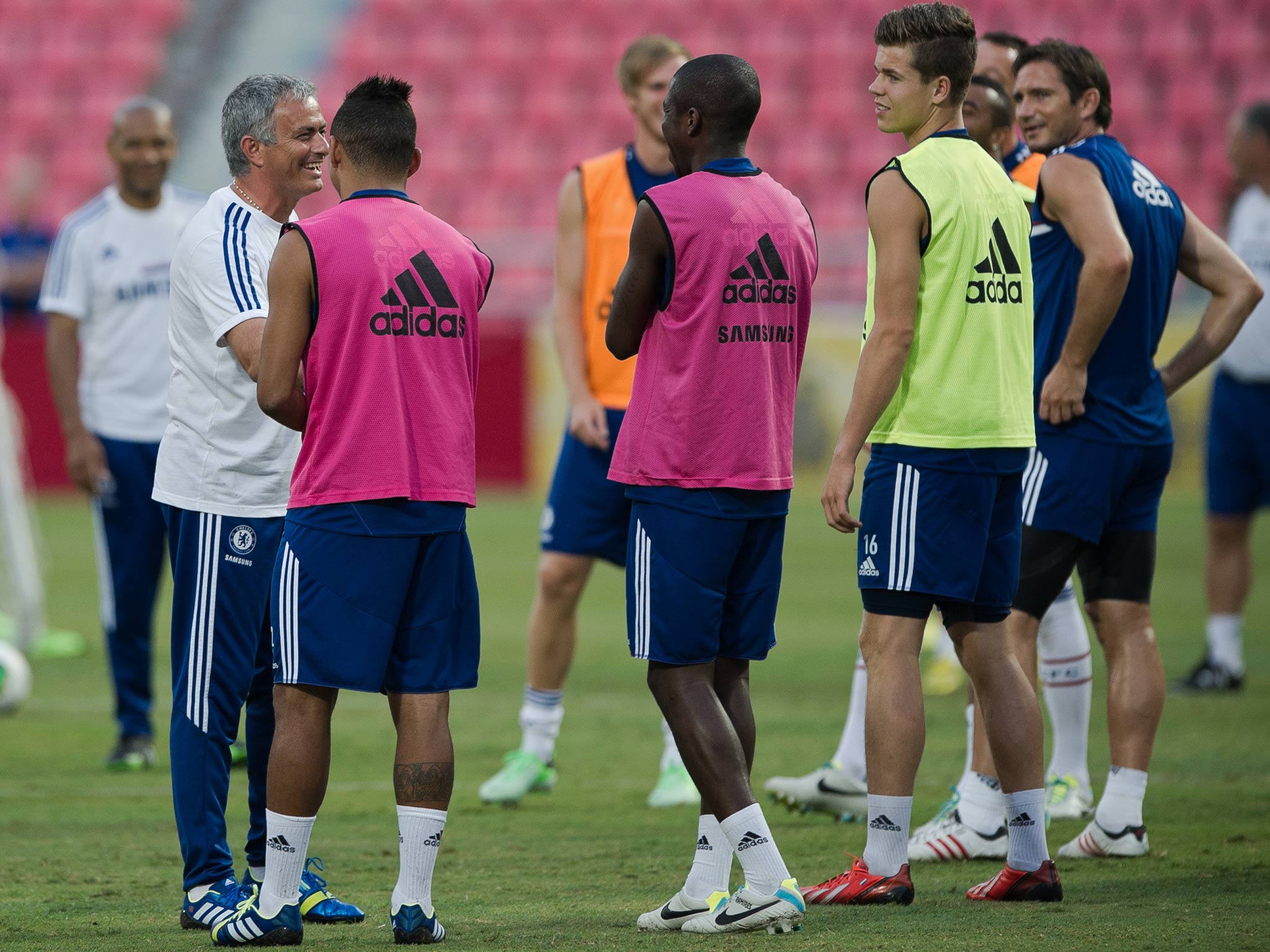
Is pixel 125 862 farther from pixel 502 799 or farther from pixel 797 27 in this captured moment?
pixel 797 27

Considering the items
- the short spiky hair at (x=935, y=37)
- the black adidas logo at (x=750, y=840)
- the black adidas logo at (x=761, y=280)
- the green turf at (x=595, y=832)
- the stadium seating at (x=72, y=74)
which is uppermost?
the stadium seating at (x=72, y=74)

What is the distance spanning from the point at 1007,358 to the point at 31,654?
6.75 m

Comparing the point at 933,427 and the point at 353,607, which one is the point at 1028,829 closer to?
the point at 933,427

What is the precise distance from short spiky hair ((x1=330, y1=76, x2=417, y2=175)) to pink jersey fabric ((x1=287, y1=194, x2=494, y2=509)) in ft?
0.31

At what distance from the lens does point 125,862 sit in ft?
15.9

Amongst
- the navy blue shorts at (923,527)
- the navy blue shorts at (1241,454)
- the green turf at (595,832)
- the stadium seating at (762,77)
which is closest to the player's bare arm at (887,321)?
the navy blue shorts at (923,527)

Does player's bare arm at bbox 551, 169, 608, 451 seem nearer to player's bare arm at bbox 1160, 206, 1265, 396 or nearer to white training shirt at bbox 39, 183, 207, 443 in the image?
white training shirt at bbox 39, 183, 207, 443

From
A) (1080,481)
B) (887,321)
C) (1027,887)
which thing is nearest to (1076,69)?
(1080,481)

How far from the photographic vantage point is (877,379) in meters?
4.08

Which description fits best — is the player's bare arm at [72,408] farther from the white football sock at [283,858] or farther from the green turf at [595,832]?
the white football sock at [283,858]

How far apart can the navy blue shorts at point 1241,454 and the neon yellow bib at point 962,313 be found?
464 cm

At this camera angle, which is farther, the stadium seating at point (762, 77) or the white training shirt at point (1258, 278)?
the stadium seating at point (762, 77)

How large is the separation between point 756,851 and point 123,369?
3.81 metres

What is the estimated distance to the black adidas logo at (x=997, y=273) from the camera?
13.7 ft
